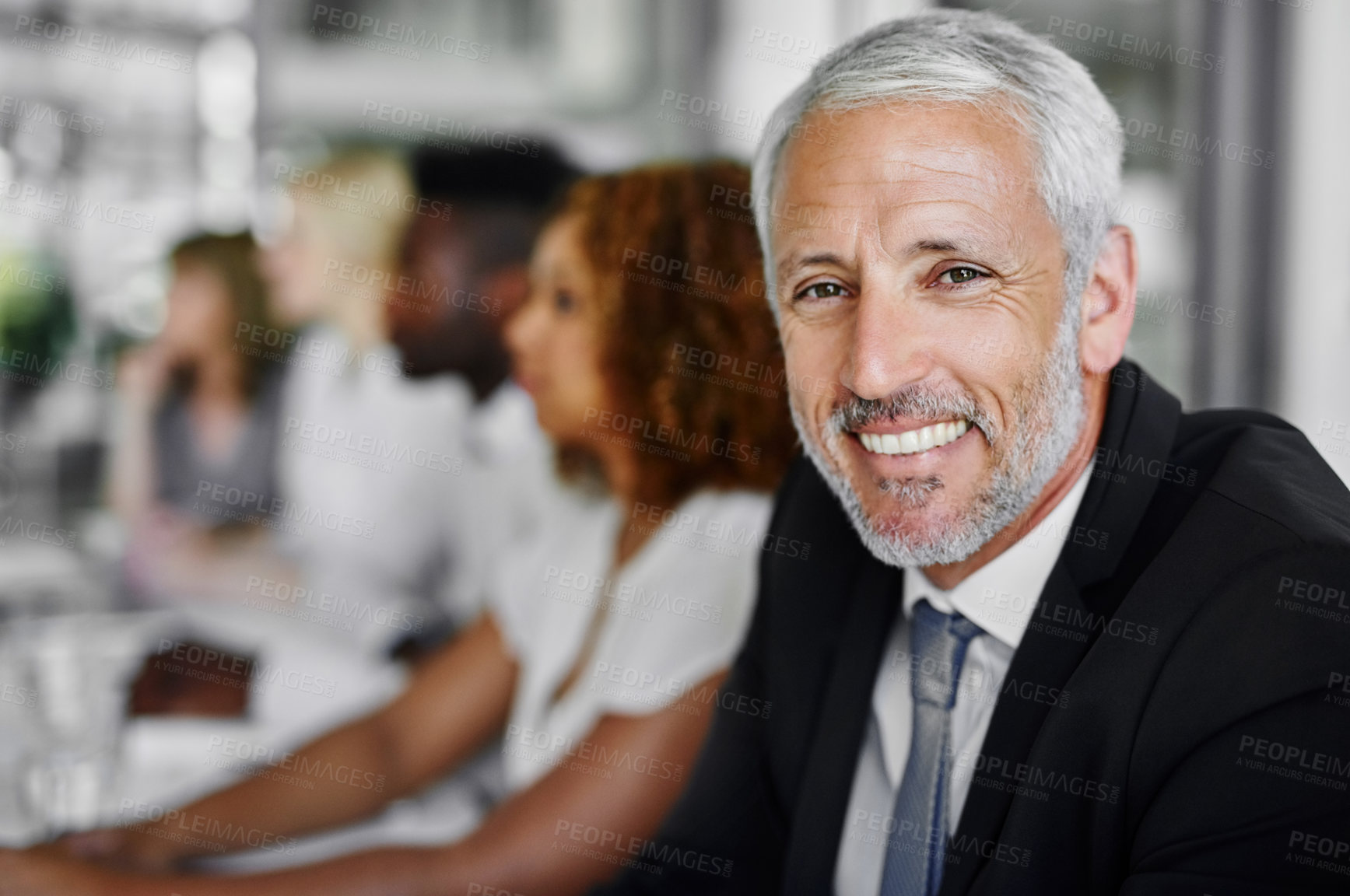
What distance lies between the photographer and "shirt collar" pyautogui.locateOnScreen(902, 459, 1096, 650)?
3.13 feet

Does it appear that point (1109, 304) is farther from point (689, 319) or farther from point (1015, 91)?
point (689, 319)

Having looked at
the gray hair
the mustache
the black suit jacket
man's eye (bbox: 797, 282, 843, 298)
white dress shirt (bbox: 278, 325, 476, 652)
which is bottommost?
white dress shirt (bbox: 278, 325, 476, 652)

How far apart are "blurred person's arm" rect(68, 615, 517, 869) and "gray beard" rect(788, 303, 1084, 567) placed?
34.5 inches

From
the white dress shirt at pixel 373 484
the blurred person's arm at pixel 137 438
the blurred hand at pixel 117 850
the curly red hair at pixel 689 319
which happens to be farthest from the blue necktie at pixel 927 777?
the blurred person's arm at pixel 137 438

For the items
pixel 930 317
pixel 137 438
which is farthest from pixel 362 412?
pixel 930 317

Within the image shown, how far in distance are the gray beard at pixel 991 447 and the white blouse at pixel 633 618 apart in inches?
15.9

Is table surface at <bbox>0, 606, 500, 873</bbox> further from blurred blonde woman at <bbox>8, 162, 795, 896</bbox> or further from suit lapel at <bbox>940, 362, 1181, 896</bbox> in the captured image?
suit lapel at <bbox>940, 362, 1181, 896</bbox>

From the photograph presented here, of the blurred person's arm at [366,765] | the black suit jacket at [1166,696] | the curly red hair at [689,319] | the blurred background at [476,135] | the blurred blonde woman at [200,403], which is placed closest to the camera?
the black suit jacket at [1166,696]

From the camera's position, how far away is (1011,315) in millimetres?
885

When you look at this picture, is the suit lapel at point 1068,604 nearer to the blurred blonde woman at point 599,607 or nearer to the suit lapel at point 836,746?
the suit lapel at point 836,746

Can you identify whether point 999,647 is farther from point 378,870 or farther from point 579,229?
point 579,229

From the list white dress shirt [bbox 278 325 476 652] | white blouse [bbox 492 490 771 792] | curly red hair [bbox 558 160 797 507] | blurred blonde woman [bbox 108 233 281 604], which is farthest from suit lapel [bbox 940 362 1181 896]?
blurred blonde woman [bbox 108 233 281 604]

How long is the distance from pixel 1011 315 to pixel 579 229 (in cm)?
80

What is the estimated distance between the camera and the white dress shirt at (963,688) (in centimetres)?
95
